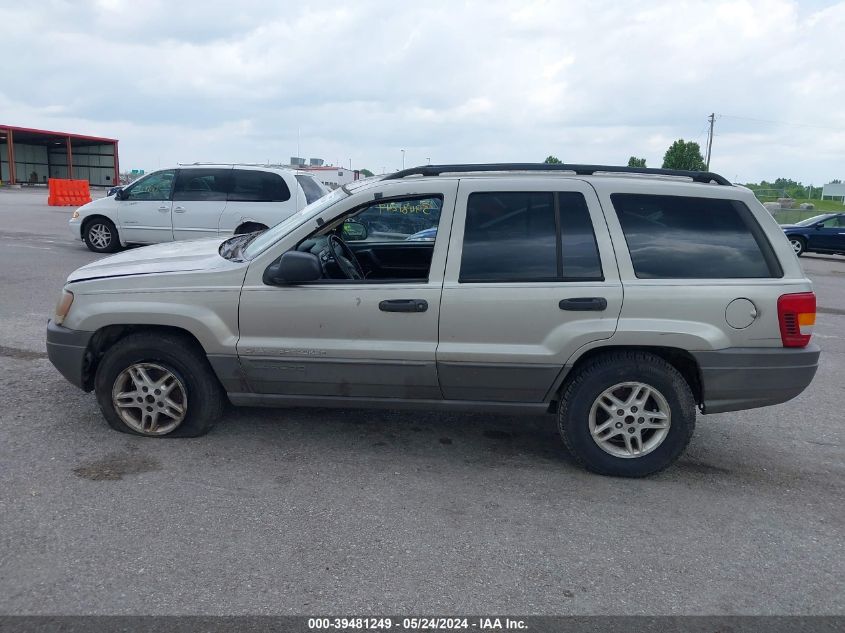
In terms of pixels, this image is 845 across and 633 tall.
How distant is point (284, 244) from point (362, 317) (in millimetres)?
671

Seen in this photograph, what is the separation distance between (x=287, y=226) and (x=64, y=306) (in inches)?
59.0

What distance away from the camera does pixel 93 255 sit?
13320 millimetres

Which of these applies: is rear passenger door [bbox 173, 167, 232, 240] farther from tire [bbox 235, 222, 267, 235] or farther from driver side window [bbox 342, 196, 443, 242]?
driver side window [bbox 342, 196, 443, 242]

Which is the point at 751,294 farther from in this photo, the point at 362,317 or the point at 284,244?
the point at 284,244

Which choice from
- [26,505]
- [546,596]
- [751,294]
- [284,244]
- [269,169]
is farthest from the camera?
[269,169]

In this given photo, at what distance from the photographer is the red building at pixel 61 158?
57.4 meters

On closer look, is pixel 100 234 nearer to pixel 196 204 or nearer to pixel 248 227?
pixel 196 204

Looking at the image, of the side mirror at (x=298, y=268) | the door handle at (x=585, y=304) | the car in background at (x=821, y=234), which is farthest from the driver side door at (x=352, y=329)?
the car in background at (x=821, y=234)

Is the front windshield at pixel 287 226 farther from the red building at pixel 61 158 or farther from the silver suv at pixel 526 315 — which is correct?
the red building at pixel 61 158

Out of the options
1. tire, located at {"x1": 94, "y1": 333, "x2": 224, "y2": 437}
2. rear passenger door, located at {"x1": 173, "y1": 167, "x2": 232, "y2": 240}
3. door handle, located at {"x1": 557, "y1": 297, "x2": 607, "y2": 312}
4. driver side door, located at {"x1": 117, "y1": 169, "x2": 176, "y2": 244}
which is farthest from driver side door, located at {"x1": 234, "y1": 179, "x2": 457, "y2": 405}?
driver side door, located at {"x1": 117, "y1": 169, "x2": 176, "y2": 244}

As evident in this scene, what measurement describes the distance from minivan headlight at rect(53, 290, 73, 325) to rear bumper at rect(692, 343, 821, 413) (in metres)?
3.84

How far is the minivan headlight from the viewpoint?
4457 millimetres

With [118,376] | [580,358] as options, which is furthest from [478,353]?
[118,376]

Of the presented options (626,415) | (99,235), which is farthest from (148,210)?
(626,415)
